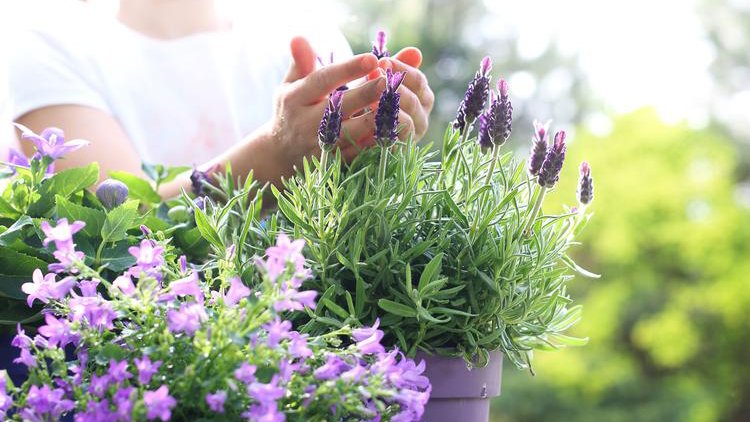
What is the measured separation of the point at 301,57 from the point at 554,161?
1.10ft

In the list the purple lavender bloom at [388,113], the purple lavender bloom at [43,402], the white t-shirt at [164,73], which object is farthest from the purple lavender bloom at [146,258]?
the white t-shirt at [164,73]

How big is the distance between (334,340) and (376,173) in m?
0.21

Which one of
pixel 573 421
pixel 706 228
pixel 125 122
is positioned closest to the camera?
pixel 125 122

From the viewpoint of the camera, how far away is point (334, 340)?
67 cm

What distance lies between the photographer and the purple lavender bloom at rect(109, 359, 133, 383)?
0.62 m

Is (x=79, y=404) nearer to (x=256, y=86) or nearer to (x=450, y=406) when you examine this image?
(x=450, y=406)

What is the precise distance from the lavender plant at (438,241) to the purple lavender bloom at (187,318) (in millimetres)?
124

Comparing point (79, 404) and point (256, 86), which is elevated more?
point (256, 86)

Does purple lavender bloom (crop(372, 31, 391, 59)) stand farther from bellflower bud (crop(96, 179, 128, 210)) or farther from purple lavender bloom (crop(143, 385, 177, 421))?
purple lavender bloom (crop(143, 385, 177, 421))

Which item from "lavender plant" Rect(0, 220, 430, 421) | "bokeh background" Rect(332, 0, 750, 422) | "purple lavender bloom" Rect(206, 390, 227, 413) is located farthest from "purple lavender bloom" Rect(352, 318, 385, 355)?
"bokeh background" Rect(332, 0, 750, 422)

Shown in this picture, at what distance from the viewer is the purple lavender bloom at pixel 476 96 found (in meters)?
0.76

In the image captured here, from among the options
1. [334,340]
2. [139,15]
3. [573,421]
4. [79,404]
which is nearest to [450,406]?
A: [334,340]

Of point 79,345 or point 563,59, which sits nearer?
point 79,345

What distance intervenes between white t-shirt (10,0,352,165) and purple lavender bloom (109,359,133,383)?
1145mm
